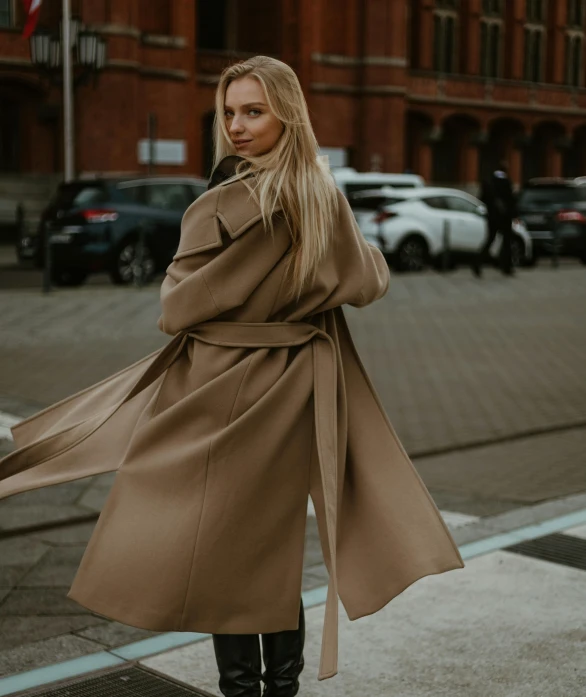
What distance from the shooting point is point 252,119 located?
2861mm

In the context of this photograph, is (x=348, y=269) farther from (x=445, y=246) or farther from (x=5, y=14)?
(x=5, y=14)

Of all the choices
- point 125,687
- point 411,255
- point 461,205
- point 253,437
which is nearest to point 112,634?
point 125,687

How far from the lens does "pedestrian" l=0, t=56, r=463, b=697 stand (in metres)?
2.82

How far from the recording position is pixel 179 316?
2855mm

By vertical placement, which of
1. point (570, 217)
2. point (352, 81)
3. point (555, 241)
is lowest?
point (555, 241)

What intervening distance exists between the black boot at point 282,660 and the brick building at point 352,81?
2145 cm

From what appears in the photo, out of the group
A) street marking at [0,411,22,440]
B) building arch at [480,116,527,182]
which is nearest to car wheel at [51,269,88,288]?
street marking at [0,411,22,440]

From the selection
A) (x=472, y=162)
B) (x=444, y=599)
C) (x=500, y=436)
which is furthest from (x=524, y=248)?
(x=472, y=162)

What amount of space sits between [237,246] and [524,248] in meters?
19.4

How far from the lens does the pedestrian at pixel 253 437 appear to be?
2816 mm

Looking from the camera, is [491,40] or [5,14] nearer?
[5,14]

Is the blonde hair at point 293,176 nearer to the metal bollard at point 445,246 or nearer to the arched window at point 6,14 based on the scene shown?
the metal bollard at point 445,246

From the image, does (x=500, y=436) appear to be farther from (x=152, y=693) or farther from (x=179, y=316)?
(x=179, y=316)

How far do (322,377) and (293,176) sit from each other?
0.48 meters
